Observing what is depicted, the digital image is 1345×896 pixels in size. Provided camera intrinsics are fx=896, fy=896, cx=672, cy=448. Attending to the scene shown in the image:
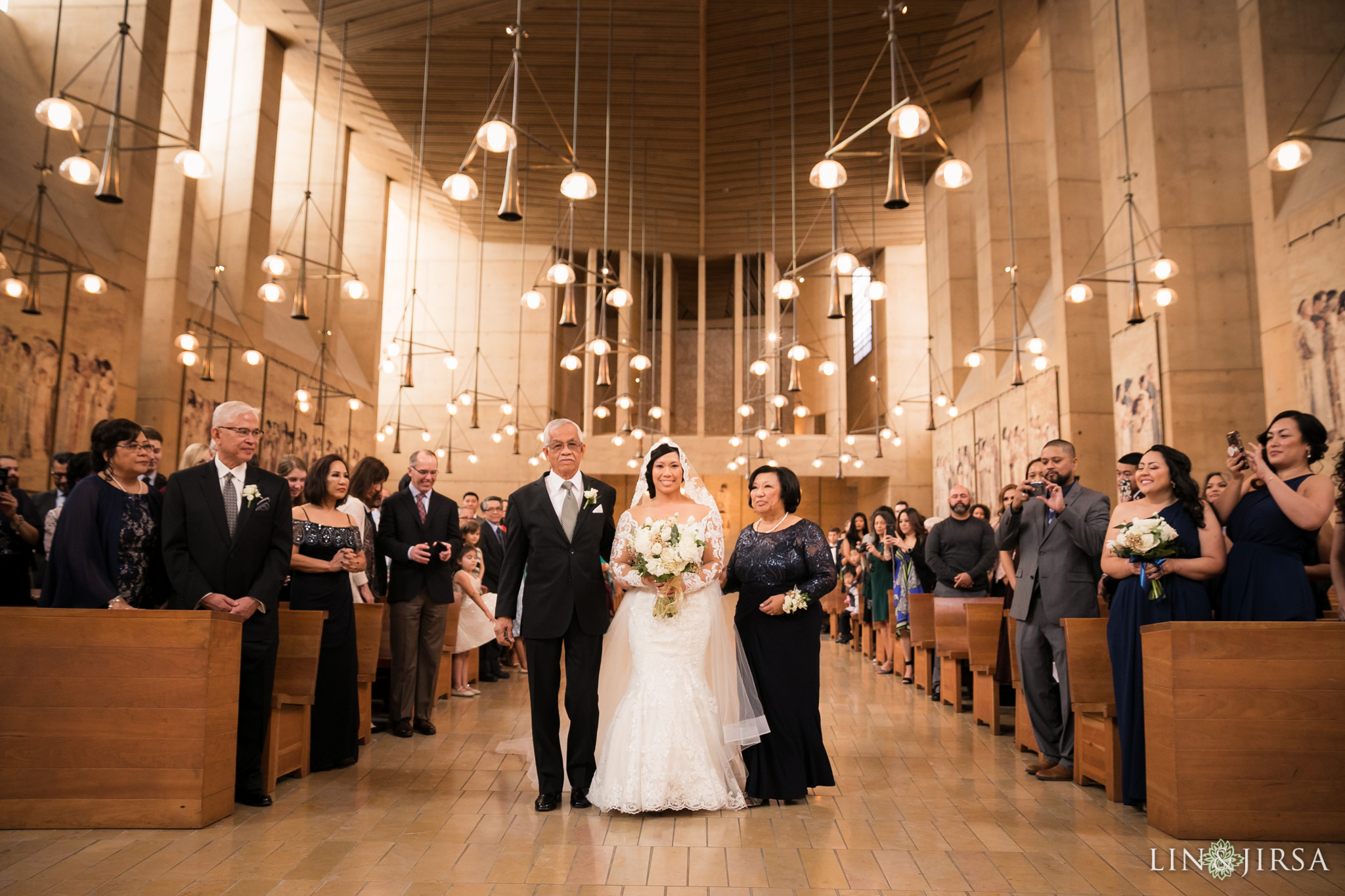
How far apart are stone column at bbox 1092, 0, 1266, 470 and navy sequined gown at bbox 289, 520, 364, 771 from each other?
9190 millimetres

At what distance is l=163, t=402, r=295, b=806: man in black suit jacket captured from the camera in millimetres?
4070

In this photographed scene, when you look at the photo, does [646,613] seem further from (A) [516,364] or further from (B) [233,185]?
(A) [516,364]

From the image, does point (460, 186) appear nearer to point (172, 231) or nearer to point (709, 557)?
point (709, 557)

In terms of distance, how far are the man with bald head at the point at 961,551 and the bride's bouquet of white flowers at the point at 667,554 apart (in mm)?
3736

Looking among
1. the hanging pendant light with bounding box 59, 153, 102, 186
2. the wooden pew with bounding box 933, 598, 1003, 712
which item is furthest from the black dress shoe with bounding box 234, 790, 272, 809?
the hanging pendant light with bounding box 59, 153, 102, 186

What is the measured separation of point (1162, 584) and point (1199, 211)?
8281 millimetres

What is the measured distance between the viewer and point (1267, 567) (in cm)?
407

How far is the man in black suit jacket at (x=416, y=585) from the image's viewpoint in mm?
5875

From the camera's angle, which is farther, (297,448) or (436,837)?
(297,448)

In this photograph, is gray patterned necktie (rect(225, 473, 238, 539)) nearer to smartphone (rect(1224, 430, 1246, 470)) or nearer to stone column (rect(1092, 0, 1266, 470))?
smartphone (rect(1224, 430, 1246, 470))

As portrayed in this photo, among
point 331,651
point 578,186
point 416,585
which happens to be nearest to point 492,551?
point 416,585

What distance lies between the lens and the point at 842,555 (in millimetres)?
12008

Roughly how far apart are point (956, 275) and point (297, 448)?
12855mm

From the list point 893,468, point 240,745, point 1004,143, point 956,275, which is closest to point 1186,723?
point 240,745
